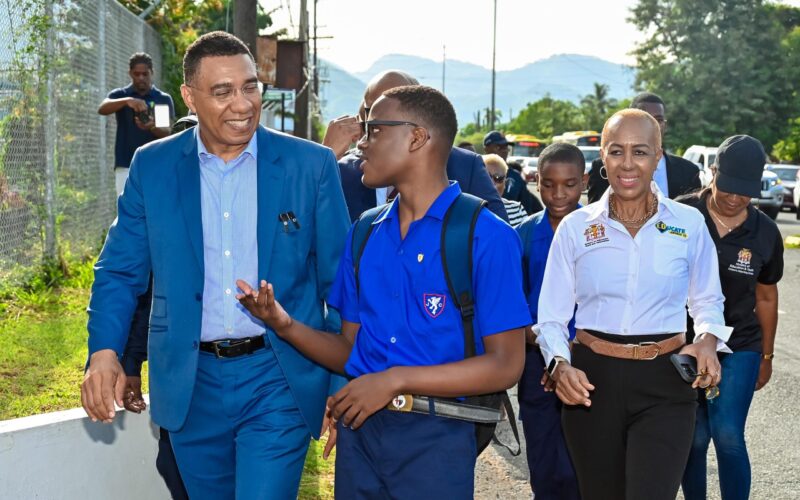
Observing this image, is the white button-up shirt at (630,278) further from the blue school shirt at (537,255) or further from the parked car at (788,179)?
the parked car at (788,179)

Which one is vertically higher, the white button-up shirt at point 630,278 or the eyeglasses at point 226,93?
the eyeglasses at point 226,93

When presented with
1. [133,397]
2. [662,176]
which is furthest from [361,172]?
[662,176]

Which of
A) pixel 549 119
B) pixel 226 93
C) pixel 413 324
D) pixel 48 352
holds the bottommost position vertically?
pixel 48 352

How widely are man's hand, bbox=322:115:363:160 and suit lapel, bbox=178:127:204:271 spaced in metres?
1.81

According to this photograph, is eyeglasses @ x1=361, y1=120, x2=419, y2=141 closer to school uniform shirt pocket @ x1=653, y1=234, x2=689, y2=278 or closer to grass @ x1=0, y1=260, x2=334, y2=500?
school uniform shirt pocket @ x1=653, y1=234, x2=689, y2=278

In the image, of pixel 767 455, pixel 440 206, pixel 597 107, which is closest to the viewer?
pixel 440 206

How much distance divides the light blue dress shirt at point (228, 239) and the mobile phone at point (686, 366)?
156cm

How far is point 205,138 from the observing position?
4027 millimetres

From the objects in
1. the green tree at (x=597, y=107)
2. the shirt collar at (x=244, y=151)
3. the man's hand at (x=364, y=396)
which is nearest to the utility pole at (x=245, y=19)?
the shirt collar at (x=244, y=151)

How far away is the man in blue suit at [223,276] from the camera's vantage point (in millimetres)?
3822

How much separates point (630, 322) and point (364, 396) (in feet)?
4.56

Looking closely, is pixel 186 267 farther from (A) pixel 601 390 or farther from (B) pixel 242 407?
(A) pixel 601 390

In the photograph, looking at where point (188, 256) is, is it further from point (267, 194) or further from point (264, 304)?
point (264, 304)

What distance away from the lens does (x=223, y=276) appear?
12.7ft
